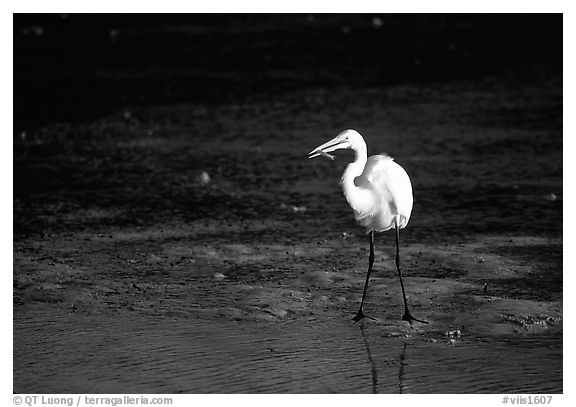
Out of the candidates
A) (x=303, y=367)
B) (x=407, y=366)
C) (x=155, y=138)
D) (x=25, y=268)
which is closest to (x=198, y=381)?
(x=303, y=367)

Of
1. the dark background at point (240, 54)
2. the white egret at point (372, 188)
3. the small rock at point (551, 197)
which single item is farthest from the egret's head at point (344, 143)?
the dark background at point (240, 54)

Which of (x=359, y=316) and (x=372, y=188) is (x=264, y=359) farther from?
(x=372, y=188)

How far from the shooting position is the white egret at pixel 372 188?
604 cm

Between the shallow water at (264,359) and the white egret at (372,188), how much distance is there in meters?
0.57

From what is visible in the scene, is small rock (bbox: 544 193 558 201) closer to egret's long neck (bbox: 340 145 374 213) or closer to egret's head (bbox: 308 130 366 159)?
egret's long neck (bbox: 340 145 374 213)

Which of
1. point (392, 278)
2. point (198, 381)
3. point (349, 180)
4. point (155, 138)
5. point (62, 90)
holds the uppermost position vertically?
point (62, 90)

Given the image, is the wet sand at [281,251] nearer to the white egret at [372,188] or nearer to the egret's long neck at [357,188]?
the white egret at [372,188]

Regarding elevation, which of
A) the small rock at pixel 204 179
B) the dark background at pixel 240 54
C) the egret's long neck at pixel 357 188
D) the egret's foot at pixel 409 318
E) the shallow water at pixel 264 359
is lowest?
the shallow water at pixel 264 359

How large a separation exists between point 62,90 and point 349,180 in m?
7.48

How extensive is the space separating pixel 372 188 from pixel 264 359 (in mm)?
1432

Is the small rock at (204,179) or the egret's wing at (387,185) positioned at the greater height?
the small rock at (204,179)

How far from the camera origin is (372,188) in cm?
623

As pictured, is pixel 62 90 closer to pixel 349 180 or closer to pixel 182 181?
pixel 182 181

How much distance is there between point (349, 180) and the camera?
19.8 ft
